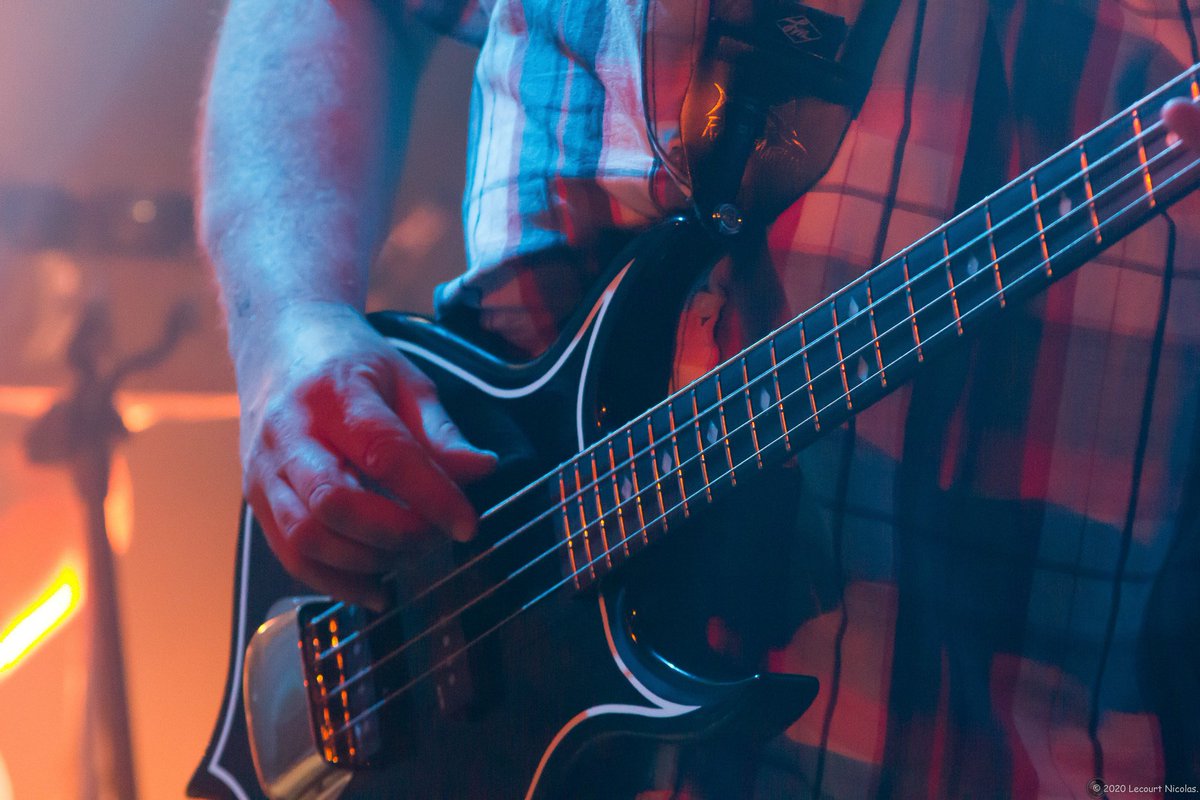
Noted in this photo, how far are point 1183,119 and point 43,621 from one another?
120cm

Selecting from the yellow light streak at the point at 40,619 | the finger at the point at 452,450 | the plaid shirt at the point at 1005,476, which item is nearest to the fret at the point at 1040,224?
the plaid shirt at the point at 1005,476

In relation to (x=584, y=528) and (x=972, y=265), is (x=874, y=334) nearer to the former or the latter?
(x=972, y=265)

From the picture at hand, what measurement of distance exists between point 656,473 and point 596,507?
0.15ft

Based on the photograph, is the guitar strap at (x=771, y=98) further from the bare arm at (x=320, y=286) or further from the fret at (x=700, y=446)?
the bare arm at (x=320, y=286)

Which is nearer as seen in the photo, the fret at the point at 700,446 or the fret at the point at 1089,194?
the fret at the point at 1089,194

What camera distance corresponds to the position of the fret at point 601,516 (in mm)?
473

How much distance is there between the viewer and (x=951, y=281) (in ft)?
1.23

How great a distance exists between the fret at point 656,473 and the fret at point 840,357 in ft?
0.37

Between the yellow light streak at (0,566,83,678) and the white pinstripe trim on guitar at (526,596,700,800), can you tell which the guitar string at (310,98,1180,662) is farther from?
the yellow light streak at (0,566,83,678)

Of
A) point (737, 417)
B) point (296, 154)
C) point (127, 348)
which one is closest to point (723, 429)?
point (737, 417)

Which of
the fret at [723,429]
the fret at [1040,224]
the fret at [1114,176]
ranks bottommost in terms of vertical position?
the fret at [723,429]

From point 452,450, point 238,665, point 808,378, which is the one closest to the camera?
point 808,378

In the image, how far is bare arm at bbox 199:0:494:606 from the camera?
0.52m

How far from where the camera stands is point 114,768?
3.29 feet
